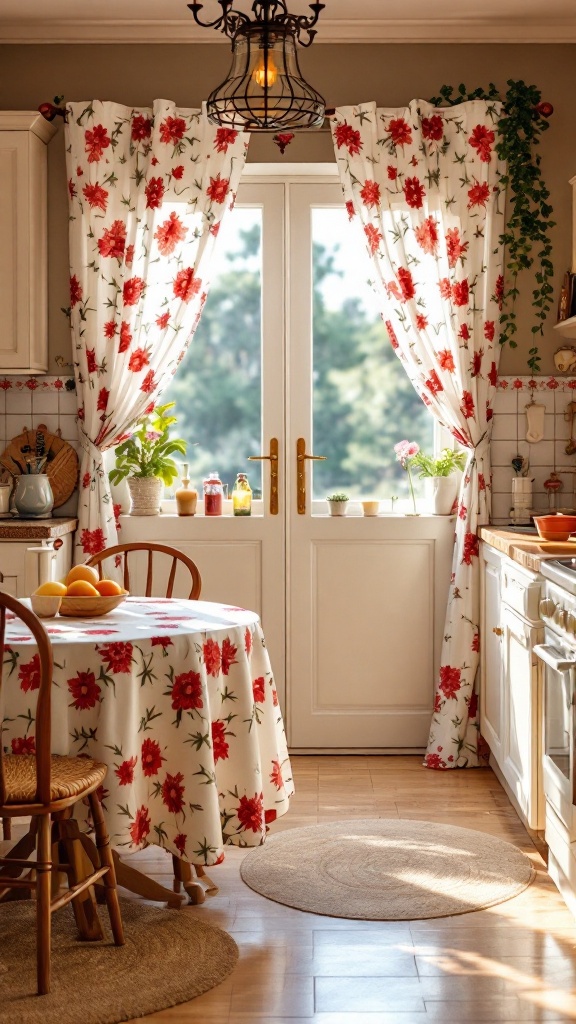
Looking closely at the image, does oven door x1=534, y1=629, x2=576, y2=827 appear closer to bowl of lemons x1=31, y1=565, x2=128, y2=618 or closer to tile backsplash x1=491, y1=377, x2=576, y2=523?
bowl of lemons x1=31, y1=565, x2=128, y2=618

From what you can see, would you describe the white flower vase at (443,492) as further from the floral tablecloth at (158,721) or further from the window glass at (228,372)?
the floral tablecloth at (158,721)

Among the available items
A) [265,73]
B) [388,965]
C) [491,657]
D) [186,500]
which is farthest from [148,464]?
[388,965]

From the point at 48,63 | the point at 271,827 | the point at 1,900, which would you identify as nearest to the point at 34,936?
the point at 1,900

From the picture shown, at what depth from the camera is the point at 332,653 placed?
4.55 metres

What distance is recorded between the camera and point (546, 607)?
3082mm

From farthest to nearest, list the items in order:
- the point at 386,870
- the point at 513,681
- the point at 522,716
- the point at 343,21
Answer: the point at 343,21 < the point at 513,681 < the point at 522,716 < the point at 386,870

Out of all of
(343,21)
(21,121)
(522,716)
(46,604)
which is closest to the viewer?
(46,604)

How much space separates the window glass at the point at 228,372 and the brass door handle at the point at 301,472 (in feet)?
0.55

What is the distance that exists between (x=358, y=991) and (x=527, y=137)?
3175mm

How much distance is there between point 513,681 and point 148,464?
1753mm

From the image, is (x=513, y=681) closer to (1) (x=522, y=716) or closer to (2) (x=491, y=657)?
(1) (x=522, y=716)

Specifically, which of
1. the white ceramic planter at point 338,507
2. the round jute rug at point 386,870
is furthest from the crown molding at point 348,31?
the round jute rug at point 386,870

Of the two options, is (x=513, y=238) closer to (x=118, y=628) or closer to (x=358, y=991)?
(x=118, y=628)

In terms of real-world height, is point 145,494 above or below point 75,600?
above
